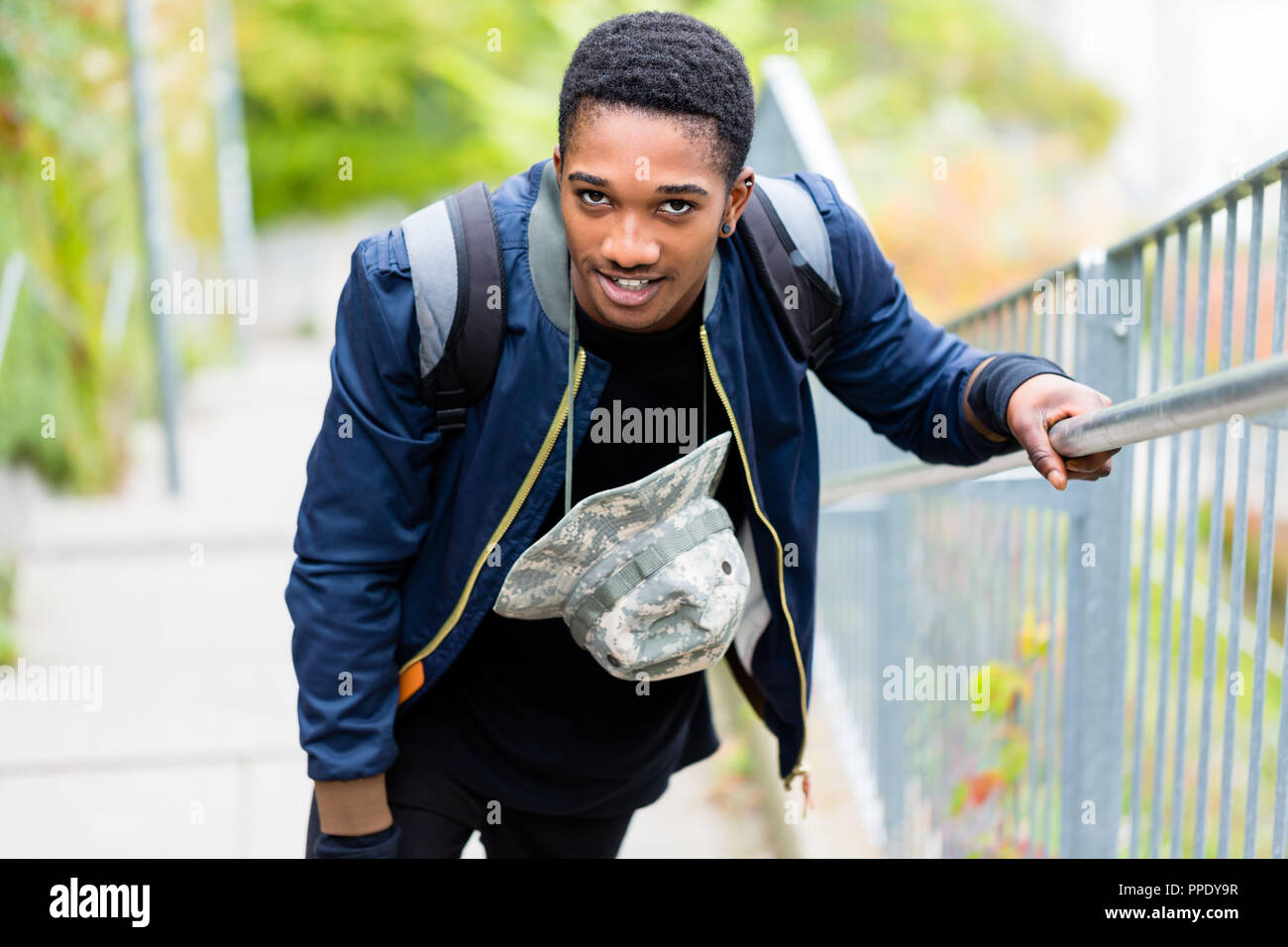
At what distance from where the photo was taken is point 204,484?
25.6 feet

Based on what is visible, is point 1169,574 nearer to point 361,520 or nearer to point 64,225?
point 361,520

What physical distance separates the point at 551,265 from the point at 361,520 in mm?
487

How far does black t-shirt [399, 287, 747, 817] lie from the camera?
201cm

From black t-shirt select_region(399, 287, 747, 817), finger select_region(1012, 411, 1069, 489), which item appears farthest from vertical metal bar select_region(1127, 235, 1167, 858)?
black t-shirt select_region(399, 287, 747, 817)

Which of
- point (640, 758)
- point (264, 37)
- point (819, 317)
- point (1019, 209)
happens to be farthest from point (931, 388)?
point (264, 37)

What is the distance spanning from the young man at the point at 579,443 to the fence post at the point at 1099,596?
399 millimetres

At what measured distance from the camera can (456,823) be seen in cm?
219

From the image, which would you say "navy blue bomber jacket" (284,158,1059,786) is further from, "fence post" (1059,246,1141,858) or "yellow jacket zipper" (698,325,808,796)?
"fence post" (1059,246,1141,858)

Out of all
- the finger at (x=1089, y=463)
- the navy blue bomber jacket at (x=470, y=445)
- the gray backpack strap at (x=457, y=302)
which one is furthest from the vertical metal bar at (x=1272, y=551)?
the gray backpack strap at (x=457, y=302)

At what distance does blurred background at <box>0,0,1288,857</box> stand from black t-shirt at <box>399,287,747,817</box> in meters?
1.73

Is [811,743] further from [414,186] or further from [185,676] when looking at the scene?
[414,186]

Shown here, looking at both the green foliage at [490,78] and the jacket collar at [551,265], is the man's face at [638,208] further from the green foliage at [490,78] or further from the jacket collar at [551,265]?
the green foliage at [490,78]

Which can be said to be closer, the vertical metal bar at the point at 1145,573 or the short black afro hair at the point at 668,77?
the short black afro hair at the point at 668,77

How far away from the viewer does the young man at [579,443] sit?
179 centimetres
